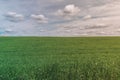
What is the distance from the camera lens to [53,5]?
3.68 meters

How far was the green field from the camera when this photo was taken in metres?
3.29

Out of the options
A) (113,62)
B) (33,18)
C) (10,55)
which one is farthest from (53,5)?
(113,62)

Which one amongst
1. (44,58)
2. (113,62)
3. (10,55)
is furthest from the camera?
(10,55)

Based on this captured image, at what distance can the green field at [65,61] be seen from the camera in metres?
3.29

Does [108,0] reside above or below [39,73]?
above

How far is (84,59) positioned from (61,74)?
48 centimetres

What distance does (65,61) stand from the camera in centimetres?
338

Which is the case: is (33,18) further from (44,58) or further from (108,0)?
(108,0)

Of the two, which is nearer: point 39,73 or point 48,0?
point 39,73

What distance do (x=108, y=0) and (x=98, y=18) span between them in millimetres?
362

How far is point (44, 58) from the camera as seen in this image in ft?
11.4

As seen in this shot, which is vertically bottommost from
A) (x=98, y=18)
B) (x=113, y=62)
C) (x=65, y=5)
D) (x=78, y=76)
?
(x=78, y=76)

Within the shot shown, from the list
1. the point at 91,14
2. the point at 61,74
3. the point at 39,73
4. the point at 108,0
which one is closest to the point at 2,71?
the point at 39,73

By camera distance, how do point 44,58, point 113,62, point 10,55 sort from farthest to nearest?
point 10,55, point 44,58, point 113,62
